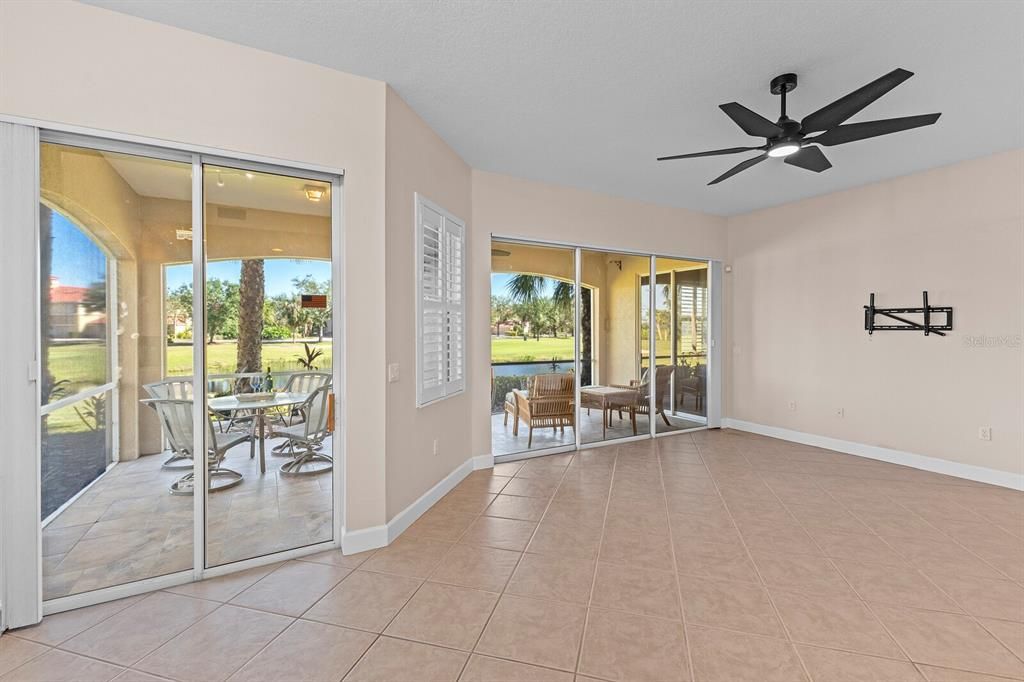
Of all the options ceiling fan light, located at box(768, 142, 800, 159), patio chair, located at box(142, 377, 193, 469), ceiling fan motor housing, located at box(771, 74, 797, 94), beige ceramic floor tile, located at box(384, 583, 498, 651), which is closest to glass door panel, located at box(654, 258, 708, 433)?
ceiling fan light, located at box(768, 142, 800, 159)

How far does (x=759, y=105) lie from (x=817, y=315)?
3.33 metres

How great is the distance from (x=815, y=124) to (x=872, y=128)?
1.04ft

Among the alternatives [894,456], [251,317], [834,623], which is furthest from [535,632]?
[894,456]

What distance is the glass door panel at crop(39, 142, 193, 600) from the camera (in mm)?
2352

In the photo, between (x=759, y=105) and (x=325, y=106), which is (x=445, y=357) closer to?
(x=325, y=106)

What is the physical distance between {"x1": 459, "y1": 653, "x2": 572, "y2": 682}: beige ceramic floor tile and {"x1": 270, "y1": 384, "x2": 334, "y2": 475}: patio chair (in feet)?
5.21

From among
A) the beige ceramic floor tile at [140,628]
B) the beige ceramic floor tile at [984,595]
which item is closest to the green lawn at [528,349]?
the beige ceramic floor tile at [140,628]

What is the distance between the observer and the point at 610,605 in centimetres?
238

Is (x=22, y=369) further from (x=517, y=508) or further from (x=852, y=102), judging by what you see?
(x=852, y=102)

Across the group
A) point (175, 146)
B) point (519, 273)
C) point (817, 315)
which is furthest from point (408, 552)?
point (817, 315)

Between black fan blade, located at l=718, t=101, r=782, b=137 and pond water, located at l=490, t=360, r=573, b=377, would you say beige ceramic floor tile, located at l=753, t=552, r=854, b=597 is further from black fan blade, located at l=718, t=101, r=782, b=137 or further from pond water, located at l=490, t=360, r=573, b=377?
pond water, located at l=490, t=360, r=573, b=377

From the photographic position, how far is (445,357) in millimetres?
4047

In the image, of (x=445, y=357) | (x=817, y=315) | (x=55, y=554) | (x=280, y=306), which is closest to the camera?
(x=55, y=554)

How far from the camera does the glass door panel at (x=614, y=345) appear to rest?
5543 millimetres
